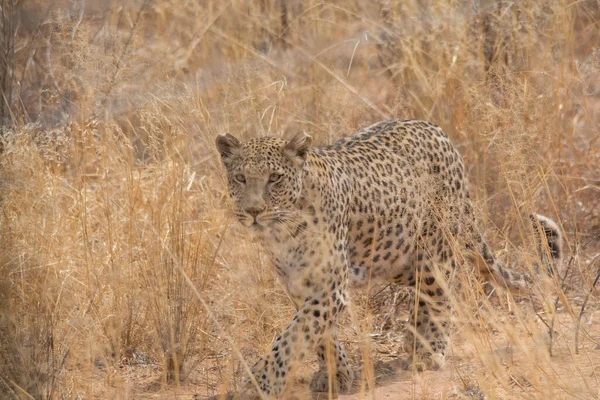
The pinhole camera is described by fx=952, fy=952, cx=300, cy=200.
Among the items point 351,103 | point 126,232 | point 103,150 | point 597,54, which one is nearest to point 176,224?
point 126,232

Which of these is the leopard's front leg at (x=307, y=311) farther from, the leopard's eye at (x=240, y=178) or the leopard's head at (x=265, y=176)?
the leopard's eye at (x=240, y=178)

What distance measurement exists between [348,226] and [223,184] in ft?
4.80

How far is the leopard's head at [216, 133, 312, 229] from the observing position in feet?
16.6

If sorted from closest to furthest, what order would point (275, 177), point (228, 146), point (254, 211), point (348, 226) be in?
point (254, 211) < point (275, 177) < point (228, 146) < point (348, 226)

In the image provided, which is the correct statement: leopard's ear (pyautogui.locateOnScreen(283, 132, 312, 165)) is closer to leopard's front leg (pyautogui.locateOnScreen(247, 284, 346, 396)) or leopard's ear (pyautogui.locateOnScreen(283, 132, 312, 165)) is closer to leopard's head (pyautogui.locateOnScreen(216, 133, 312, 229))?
leopard's head (pyautogui.locateOnScreen(216, 133, 312, 229))

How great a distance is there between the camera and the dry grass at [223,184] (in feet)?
16.6

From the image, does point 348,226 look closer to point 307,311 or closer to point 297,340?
point 307,311

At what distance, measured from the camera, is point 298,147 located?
17.0 ft

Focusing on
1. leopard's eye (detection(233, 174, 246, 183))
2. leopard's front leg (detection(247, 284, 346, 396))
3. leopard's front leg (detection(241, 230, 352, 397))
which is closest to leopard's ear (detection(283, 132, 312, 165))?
leopard's eye (detection(233, 174, 246, 183))

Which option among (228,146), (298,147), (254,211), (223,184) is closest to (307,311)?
(254,211)

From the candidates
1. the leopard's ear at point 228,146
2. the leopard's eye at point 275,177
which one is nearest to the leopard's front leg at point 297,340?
the leopard's eye at point 275,177

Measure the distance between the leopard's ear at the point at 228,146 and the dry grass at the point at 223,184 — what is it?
21.6 inches

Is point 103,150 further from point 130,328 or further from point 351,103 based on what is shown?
point 351,103

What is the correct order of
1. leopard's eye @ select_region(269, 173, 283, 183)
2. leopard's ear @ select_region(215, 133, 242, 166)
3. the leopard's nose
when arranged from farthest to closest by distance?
leopard's ear @ select_region(215, 133, 242, 166), leopard's eye @ select_region(269, 173, 283, 183), the leopard's nose
